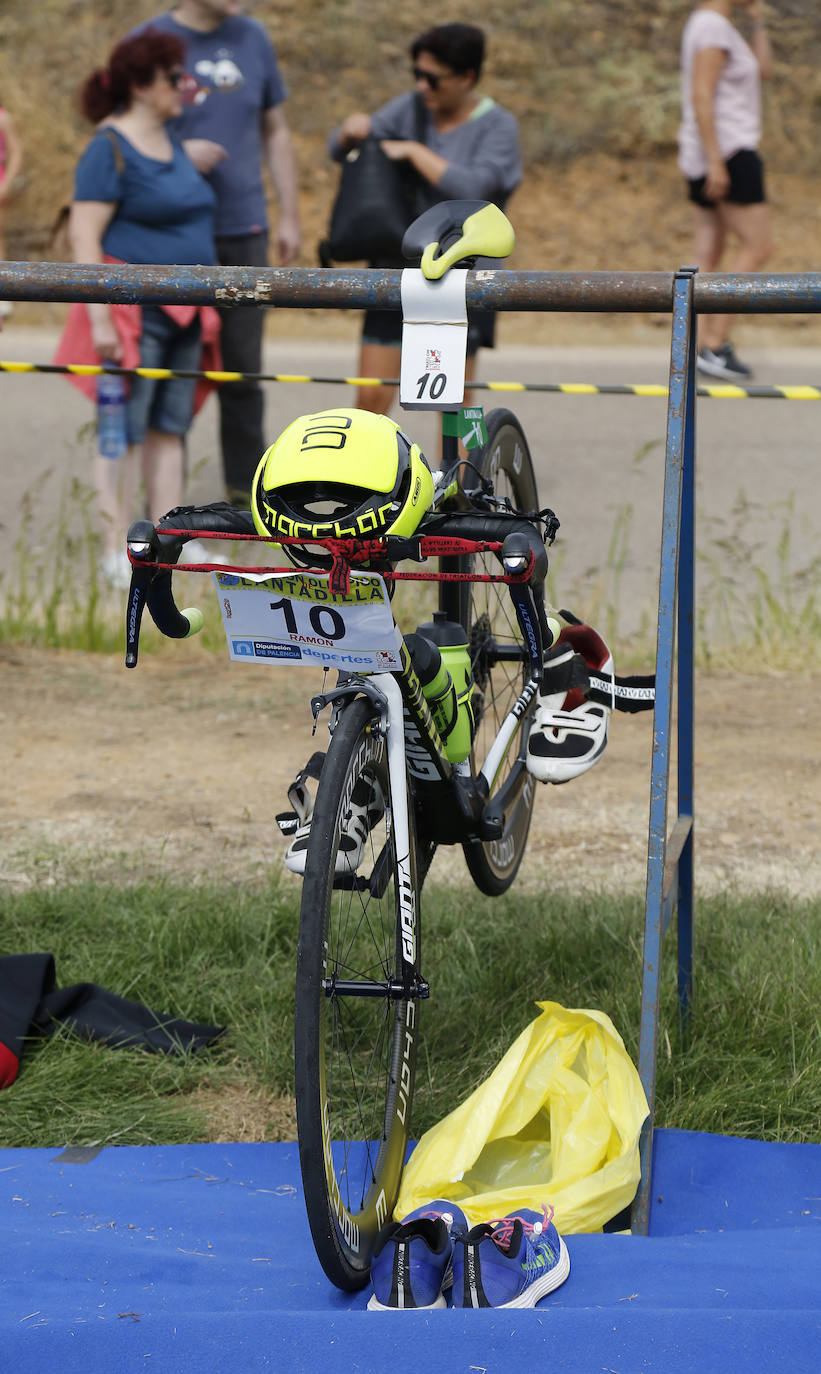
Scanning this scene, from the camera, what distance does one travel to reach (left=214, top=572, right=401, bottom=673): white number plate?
2.32 metres

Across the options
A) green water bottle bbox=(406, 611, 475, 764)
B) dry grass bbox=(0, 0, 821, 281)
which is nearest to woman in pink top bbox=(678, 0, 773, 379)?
green water bottle bbox=(406, 611, 475, 764)

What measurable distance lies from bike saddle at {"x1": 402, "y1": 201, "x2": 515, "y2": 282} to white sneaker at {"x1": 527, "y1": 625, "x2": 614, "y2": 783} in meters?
0.76

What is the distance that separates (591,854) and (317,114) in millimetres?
16078

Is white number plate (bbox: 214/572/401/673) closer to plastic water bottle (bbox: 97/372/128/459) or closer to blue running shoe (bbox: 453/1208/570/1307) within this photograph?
blue running shoe (bbox: 453/1208/570/1307)

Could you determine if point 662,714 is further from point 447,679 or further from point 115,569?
point 115,569

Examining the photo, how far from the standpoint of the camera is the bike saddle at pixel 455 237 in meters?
2.68

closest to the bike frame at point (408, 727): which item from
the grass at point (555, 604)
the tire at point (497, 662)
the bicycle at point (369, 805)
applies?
the bicycle at point (369, 805)

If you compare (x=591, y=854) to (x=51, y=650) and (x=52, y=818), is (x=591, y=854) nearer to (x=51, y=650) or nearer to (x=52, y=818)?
(x=52, y=818)

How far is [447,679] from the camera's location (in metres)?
2.72

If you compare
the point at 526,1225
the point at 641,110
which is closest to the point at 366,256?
the point at 526,1225

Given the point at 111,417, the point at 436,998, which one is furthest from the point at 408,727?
the point at 111,417

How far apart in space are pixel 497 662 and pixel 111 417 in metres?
3.41

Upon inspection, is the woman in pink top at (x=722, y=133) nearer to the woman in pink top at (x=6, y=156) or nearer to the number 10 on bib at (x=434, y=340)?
the woman in pink top at (x=6, y=156)

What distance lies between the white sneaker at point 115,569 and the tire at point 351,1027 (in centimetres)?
362
